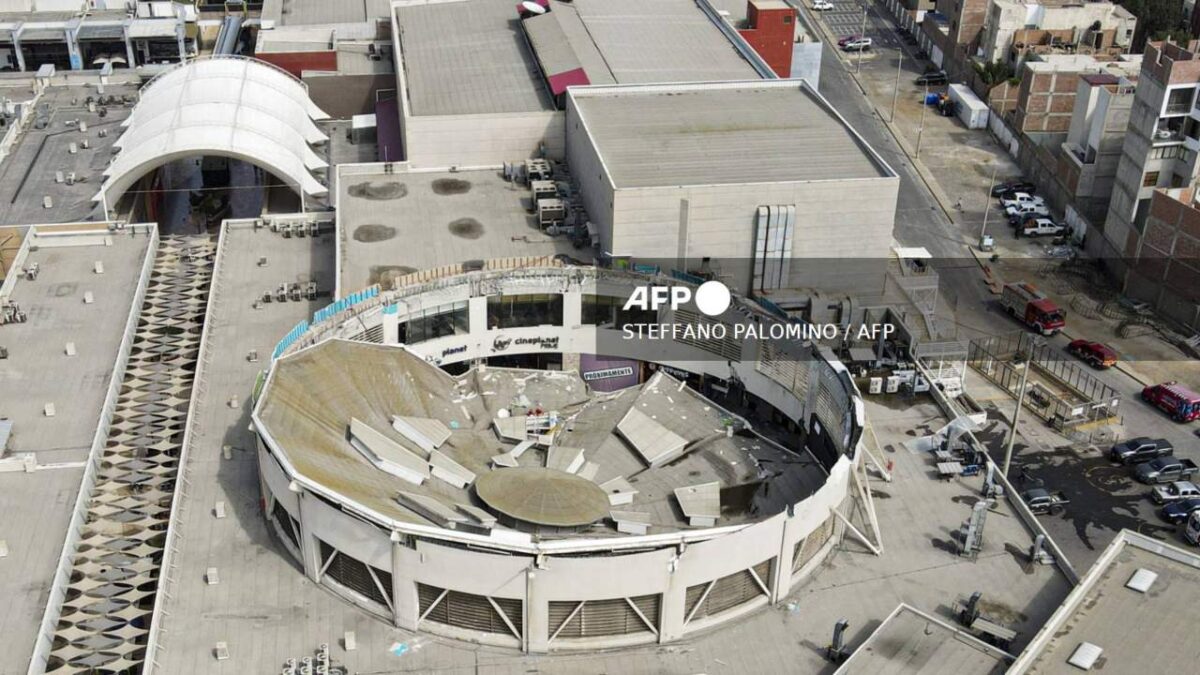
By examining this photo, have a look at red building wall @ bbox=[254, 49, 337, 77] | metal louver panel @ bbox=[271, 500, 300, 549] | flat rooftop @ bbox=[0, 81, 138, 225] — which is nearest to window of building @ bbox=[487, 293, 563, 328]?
metal louver panel @ bbox=[271, 500, 300, 549]

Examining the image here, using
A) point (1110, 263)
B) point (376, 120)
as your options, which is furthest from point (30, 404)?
point (1110, 263)

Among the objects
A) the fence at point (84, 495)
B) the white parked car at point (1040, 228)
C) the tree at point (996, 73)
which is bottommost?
the white parked car at point (1040, 228)

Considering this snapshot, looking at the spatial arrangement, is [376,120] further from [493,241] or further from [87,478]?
[87,478]

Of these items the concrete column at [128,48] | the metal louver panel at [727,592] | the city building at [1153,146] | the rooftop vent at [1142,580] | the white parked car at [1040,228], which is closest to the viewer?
the metal louver panel at [727,592]

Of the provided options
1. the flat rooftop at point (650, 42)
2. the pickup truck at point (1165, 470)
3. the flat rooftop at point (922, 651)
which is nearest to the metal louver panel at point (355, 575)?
the flat rooftop at point (922, 651)

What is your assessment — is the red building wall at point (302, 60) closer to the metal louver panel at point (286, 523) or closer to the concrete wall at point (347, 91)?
the concrete wall at point (347, 91)

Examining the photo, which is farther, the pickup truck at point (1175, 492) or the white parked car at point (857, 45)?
the white parked car at point (857, 45)

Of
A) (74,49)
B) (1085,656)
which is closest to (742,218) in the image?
(1085,656)

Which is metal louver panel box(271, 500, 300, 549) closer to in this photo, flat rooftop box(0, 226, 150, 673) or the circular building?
the circular building

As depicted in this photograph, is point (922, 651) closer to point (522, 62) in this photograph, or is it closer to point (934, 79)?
point (522, 62)
